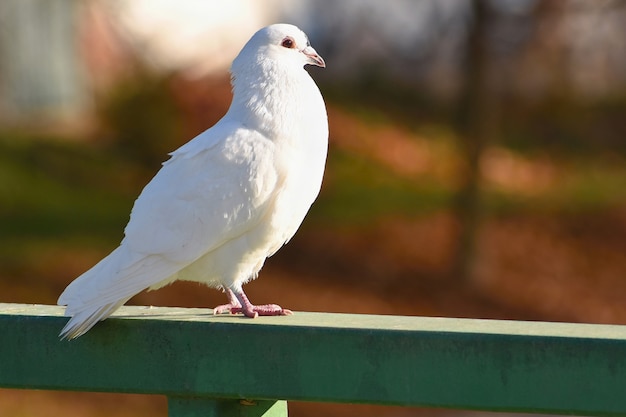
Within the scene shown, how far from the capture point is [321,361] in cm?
315

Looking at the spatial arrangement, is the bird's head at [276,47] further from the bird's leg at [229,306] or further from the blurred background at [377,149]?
the blurred background at [377,149]

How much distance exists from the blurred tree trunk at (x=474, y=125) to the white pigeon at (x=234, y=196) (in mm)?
7674

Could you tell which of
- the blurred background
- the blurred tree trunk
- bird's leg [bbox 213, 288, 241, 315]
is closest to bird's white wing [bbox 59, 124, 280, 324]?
bird's leg [bbox 213, 288, 241, 315]

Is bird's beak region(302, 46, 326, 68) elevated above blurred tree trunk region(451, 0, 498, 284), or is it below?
below

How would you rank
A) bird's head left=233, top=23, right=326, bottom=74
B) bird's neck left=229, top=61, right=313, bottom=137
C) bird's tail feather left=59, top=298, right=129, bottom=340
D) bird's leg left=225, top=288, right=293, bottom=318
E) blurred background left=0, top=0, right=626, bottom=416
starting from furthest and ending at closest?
blurred background left=0, top=0, right=626, bottom=416
bird's head left=233, top=23, right=326, bottom=74
bird's neck left=229, top=61, right=313, bottom=137
bird's leg left=225, top=288, right=293, bottom=318
bird's tail feather left=59, top=298, right=129, bottom=340

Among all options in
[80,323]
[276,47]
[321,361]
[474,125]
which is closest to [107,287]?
[80,323]

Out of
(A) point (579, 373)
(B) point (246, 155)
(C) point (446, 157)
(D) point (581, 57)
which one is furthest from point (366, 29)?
(A) point (579, 373)

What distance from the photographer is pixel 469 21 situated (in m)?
11.9

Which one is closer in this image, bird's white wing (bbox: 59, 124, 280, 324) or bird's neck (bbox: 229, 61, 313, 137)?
bird's white wing (bbox: 59, 124, 280, 324)

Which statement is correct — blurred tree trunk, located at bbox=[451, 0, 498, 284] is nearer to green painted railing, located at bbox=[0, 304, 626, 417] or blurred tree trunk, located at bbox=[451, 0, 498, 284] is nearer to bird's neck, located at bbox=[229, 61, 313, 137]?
bird's neck, located at bbox=[229, 61, 313, 137]

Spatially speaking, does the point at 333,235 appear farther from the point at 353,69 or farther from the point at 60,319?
the point at 60,319

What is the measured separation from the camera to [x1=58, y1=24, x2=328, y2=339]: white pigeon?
13.5 ft

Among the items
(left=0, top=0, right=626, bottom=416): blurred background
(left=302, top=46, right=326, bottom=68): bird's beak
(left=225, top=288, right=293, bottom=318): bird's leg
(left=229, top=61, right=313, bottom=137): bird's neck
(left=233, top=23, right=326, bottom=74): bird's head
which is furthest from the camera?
(left=0, top=0, right=626, bottom=416): blurred background

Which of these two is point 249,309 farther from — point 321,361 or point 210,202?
point 321,361
